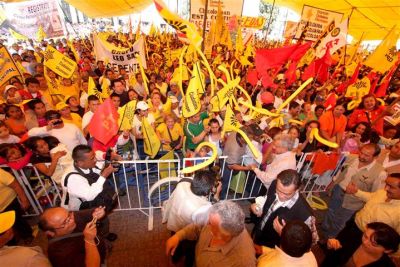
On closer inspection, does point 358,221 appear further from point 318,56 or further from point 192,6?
point 192,6

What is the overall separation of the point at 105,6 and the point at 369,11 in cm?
2029

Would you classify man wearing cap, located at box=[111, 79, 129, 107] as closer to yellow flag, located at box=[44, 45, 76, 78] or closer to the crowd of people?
the crowd of people

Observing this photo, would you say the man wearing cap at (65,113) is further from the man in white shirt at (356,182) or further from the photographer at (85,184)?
the man in white shirt at (356,182)

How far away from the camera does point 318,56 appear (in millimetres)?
6691

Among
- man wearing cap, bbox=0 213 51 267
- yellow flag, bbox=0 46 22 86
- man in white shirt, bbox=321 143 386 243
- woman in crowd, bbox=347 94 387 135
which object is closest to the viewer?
man wearing cap, bbox=0 213 51 267

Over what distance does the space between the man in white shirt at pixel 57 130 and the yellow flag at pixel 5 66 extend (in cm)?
199

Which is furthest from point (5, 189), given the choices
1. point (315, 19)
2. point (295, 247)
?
point (315, 19)

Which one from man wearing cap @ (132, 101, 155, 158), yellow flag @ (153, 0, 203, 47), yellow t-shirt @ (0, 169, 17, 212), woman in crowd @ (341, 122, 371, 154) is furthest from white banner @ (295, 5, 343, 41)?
yellow t-shirt @ (0, 169, 17, 212)

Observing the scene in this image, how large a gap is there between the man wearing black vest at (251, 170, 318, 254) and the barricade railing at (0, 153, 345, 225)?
132 centimetres

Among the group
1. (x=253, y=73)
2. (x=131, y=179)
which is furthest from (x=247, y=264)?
(x=253, y=73)

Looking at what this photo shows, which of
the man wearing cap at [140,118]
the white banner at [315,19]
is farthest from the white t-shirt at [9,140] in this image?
the white banner at [315,19]

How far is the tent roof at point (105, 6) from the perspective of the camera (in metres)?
18.0

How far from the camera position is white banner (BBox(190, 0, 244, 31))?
29.5 ft

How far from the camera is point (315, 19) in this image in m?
9.61
